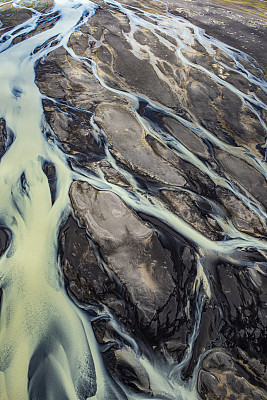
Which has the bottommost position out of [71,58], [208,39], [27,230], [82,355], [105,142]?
[82,355]

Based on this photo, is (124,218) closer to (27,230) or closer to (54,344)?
(27,230)

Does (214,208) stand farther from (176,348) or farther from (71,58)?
(71,58)

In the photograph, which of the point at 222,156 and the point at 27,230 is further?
the point at 222,156

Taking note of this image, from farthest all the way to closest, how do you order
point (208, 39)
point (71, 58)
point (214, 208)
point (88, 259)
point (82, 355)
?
point (208, 39) → point (71, 58) → point (214, 208) → point (88, 259) → point (82, 355)

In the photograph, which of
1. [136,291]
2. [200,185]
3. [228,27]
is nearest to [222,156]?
[200,185]

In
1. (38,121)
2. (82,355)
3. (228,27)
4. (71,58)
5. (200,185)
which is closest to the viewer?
(82,355)

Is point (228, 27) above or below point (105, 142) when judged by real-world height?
above
